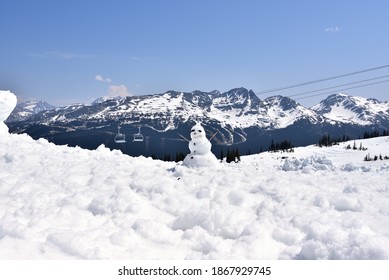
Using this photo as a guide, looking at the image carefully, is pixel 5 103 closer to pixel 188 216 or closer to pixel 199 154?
pixel 199 154

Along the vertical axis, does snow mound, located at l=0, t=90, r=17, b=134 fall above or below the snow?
above

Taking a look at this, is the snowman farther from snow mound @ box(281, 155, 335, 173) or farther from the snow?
snow mound @ box(281, 155, 335, 173)

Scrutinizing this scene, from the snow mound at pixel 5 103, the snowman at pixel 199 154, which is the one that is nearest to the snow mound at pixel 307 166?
the snowman at pixel 199 154

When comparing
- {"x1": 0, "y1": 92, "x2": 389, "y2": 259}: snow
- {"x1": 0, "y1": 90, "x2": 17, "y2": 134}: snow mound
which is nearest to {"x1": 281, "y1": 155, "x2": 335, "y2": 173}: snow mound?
{"x1": 0, "y1": 92, "x2": 389, "y2": 259}: snow

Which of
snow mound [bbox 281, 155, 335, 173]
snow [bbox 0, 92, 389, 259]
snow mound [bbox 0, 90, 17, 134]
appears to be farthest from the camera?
snow mound [bbox 0, 90, 17, 134]

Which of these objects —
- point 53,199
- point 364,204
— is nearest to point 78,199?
point 53,199

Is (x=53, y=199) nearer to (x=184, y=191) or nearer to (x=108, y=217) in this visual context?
(x=108, y=217)
